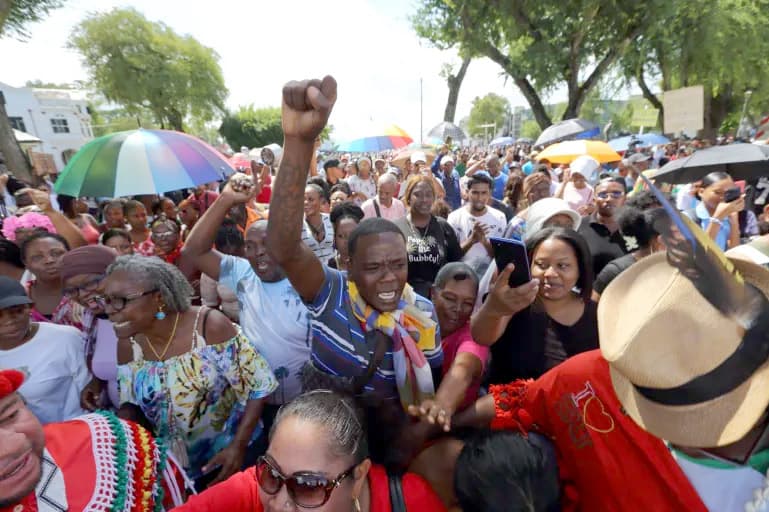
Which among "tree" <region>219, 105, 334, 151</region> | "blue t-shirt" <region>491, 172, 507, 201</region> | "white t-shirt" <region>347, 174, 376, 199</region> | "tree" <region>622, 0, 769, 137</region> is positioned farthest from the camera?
"tree" <region>219, 105, 334, 151</region>

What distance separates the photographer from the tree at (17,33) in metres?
8.42

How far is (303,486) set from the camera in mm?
Answer: 1141

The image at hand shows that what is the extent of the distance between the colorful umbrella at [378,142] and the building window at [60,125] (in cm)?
4535


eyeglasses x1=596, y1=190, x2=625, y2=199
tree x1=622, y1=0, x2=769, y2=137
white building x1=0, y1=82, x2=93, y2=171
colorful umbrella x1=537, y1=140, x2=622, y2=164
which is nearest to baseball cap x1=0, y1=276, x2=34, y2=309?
eyeglasses x1=596, y1=190, x2=625, y2=199

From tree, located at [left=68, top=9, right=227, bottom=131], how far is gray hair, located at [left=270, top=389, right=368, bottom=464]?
31496 mm

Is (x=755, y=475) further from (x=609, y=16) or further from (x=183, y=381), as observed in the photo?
(x=609, y=16)

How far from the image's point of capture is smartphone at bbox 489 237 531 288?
1673 millimetres

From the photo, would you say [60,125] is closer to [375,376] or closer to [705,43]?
[705,43]

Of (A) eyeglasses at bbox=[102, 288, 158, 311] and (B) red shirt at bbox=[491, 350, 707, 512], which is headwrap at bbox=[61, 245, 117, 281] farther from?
(B) red shirt at bbox=[491, 350, 707, 512]

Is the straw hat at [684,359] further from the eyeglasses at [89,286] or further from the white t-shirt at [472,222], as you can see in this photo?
the white t-shirt at [472,222]

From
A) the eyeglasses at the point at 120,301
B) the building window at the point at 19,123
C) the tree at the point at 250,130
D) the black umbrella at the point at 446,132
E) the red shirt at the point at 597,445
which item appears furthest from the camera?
the tree at the point at 250,130

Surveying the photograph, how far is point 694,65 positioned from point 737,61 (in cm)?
136

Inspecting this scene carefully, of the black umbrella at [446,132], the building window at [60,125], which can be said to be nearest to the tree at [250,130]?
the building window at [60,125]

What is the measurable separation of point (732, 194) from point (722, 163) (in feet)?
2.14
